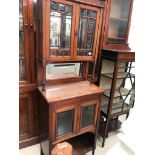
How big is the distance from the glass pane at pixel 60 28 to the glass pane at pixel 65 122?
0.62 meters

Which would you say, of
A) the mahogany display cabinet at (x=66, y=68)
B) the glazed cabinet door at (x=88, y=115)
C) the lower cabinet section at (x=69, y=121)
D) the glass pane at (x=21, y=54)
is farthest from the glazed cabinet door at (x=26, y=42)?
the glazed cabinet door at (x=88, y=115)

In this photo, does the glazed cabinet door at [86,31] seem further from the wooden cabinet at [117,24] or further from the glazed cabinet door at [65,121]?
the glazed cabinet door at [65,121]

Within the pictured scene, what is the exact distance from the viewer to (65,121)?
5.13 feet

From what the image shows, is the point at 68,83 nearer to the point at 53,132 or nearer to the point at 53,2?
the point at 53,132

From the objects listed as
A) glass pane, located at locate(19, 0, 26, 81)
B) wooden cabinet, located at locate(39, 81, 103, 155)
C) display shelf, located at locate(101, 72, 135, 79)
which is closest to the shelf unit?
display shelf, located at locate(101, 72, 135, 79)

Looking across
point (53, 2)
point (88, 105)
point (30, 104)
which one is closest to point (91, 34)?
point (53, 2)

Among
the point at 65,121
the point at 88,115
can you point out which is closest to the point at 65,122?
the point at 65,121

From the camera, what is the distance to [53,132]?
1.49 metres

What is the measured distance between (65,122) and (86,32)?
3.31 ft

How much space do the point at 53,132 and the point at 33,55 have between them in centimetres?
87

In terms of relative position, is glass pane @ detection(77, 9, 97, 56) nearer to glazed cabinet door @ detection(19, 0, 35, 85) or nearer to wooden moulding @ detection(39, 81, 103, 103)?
wooden moulding @ detection(39, 81, 103, 103)

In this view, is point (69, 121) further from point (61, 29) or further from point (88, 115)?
point (61, 29)

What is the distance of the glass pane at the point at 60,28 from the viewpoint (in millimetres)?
1391

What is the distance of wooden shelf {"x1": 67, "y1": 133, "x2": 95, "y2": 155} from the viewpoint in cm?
182
